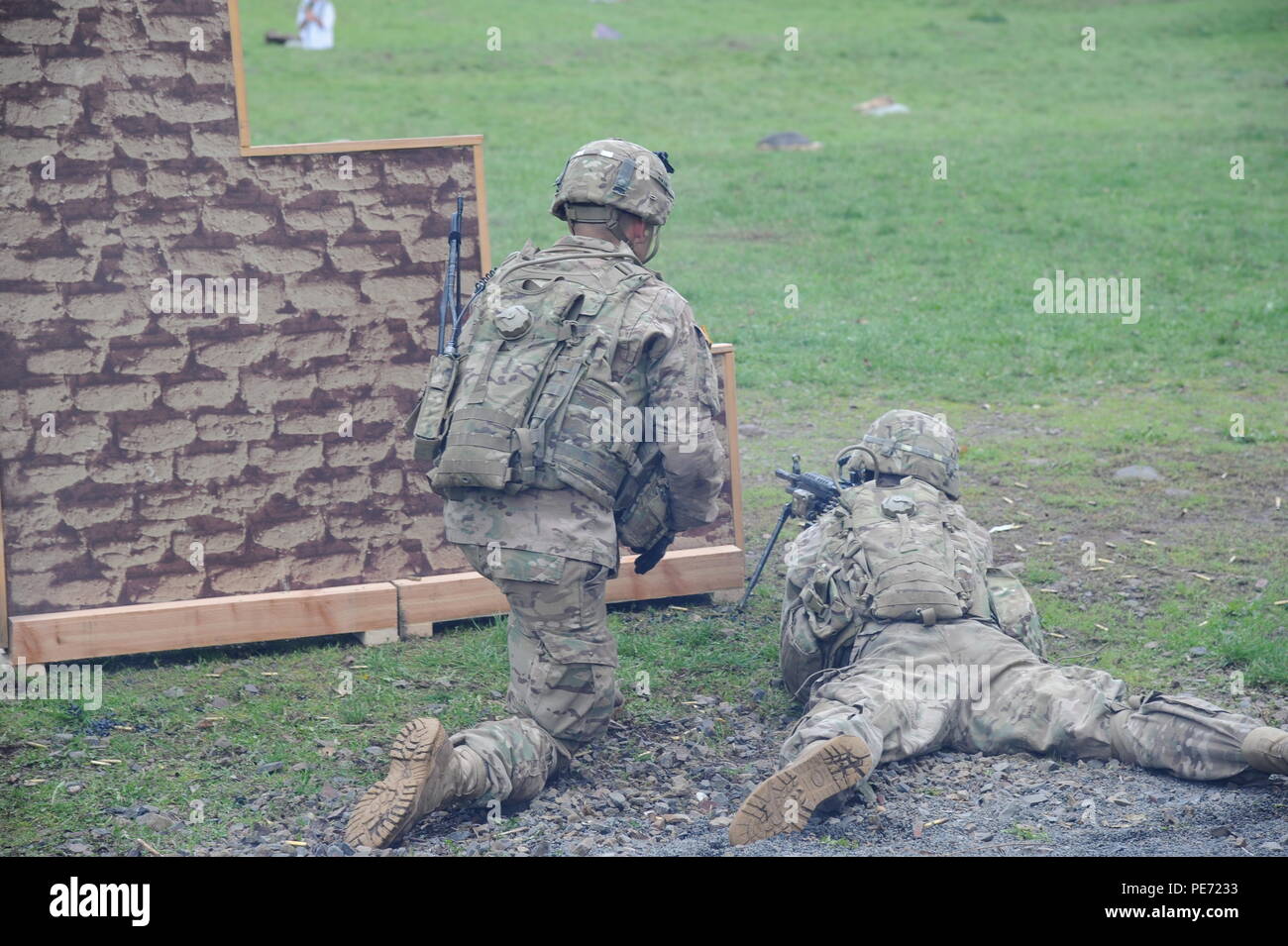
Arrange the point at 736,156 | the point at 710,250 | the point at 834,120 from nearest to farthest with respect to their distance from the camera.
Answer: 1. the point at 710,250
2. the point at 736,156
3. the point at 834,120

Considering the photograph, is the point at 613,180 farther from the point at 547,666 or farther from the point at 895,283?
the point at 895,283

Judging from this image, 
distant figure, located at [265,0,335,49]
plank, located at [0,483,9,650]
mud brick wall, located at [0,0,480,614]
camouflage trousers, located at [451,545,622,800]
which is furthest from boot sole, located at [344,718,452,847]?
distant figure, located at [265,0,335,49]

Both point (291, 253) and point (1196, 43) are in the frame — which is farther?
point (1196, 43)

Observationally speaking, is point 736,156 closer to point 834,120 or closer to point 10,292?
point 834,120

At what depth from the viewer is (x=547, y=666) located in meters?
5.91

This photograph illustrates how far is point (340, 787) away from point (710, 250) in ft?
36.3

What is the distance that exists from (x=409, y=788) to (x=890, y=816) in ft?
5.79

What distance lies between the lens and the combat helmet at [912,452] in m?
6.66

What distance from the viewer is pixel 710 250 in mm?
16234

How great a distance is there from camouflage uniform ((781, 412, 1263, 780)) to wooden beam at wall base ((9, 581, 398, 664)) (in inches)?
93.6

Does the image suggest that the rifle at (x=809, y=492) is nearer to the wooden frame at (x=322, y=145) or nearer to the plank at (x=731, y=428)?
the plank at (x=731, y=428)

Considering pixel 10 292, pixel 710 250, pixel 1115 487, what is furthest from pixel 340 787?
pixel 710 250

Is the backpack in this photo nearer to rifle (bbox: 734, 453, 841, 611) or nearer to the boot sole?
rifle (bbox: 734, 453, 841, 611)

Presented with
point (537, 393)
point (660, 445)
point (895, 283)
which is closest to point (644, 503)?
point (660, 445)
